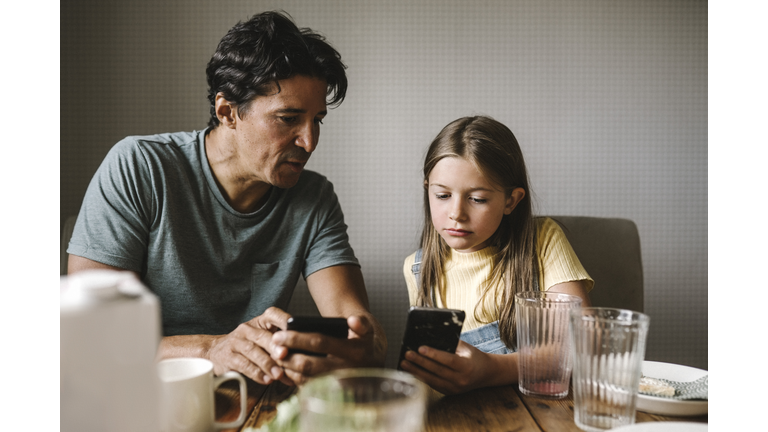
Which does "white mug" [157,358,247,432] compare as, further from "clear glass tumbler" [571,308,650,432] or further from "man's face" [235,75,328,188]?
"man's face" [235,75,328,188]

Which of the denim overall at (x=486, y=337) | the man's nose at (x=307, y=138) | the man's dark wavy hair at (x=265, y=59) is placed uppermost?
the man's dark wavy hair at (x=265, y=59)

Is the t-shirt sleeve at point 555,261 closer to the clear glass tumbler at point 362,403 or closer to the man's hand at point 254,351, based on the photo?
the man's hand at point 254,351

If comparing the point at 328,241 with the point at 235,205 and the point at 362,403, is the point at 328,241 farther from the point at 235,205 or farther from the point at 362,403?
the point at 362,403

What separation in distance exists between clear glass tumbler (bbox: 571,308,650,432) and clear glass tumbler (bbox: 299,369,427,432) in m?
0.35

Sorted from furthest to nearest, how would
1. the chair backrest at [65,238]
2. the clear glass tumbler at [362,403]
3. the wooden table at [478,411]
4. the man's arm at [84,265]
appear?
the chair backrest at [65,238]
the man's arm at [84,265]
the wooden table at [478,411]
the clear glass tumbler at [362,403]

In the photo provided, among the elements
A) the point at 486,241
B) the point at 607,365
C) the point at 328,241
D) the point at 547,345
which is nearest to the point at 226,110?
the point at 328,241

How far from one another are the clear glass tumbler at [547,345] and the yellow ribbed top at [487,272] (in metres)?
0.41

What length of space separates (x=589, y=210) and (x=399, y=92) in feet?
3.26

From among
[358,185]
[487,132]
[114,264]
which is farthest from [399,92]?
[114,264]

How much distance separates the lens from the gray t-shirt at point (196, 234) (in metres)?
1.24

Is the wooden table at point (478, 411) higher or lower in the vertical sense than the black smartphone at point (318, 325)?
lower

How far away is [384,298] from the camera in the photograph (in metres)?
2.18

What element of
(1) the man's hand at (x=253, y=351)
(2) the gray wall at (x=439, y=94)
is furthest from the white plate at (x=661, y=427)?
(2) the gray wall at (x=439, y=94)
